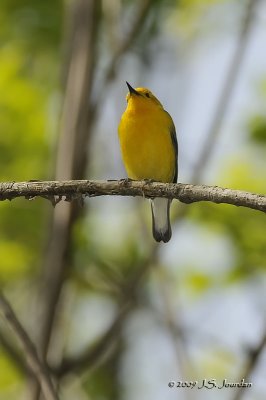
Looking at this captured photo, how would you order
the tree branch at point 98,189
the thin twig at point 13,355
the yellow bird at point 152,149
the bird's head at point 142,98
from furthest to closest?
the bird's head at point 142,98, the yellow bird at point 152,149, the thin twig at point 13,355, the tree branch at point 98,189

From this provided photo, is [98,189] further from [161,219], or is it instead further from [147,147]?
[161,219]

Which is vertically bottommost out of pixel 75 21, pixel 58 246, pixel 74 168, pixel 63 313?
pixel 63 313

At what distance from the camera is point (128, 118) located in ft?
25.7

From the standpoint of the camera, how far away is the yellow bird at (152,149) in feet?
24.9

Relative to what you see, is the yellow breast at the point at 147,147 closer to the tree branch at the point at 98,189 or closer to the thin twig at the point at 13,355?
the thin twig at the point at 13,355

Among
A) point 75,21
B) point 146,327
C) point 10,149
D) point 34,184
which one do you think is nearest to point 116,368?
point 146,327

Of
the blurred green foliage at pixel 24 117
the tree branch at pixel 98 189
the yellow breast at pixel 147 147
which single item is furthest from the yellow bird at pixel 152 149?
the tree branch at pixel 98 189

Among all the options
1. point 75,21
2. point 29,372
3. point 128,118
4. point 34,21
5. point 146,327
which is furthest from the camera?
point 146,327

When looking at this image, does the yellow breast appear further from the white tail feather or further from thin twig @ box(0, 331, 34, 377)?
thin twig @ box(0, 331, 34, 377)

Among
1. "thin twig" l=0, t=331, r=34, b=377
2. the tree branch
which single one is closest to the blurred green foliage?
"thin twig" l=0, t=331, r=34, b=377

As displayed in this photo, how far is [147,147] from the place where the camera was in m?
7.60

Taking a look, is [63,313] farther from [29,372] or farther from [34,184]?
[34,184]

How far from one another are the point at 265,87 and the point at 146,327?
3.56m

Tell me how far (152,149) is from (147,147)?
48 millimetres
